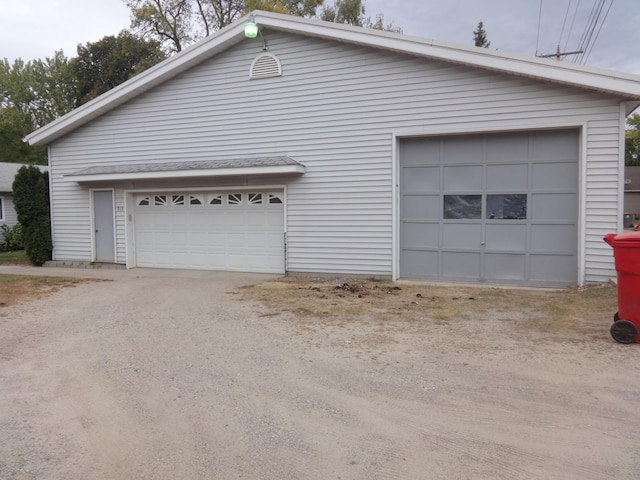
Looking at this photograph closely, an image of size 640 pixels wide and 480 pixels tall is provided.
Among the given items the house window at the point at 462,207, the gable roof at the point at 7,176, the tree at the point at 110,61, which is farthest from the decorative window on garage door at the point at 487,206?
the tree at the point at 110,61

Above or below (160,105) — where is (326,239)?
below

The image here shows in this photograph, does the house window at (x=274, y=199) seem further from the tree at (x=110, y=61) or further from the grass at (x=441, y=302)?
the tree at (x=110, y=61)

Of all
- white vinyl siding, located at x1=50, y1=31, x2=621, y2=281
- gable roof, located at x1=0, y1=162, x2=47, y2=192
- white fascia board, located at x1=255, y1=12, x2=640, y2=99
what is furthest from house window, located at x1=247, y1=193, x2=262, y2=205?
gable roof, located at x1=0, y1=162, x2=47, y2=192

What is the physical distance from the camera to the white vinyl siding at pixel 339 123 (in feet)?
28.4

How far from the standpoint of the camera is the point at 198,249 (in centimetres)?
1229

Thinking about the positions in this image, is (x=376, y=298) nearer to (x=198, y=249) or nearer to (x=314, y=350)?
(x=314, y=350)

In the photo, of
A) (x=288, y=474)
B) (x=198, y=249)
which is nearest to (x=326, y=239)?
(x=198, y=249)

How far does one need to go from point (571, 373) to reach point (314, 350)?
260cm

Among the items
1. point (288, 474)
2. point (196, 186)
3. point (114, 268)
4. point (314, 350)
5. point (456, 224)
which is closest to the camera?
point (288, 474)

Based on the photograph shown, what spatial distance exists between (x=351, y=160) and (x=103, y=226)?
752 centimetres

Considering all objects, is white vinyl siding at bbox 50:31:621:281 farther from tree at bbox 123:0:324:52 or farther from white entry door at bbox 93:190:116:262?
tree at bbox 123:0:324:52

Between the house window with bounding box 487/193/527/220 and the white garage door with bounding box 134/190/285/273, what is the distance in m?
4.75

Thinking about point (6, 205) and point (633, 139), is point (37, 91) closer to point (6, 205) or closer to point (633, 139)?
point (6, 205)

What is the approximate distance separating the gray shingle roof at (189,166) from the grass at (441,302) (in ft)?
9.39
